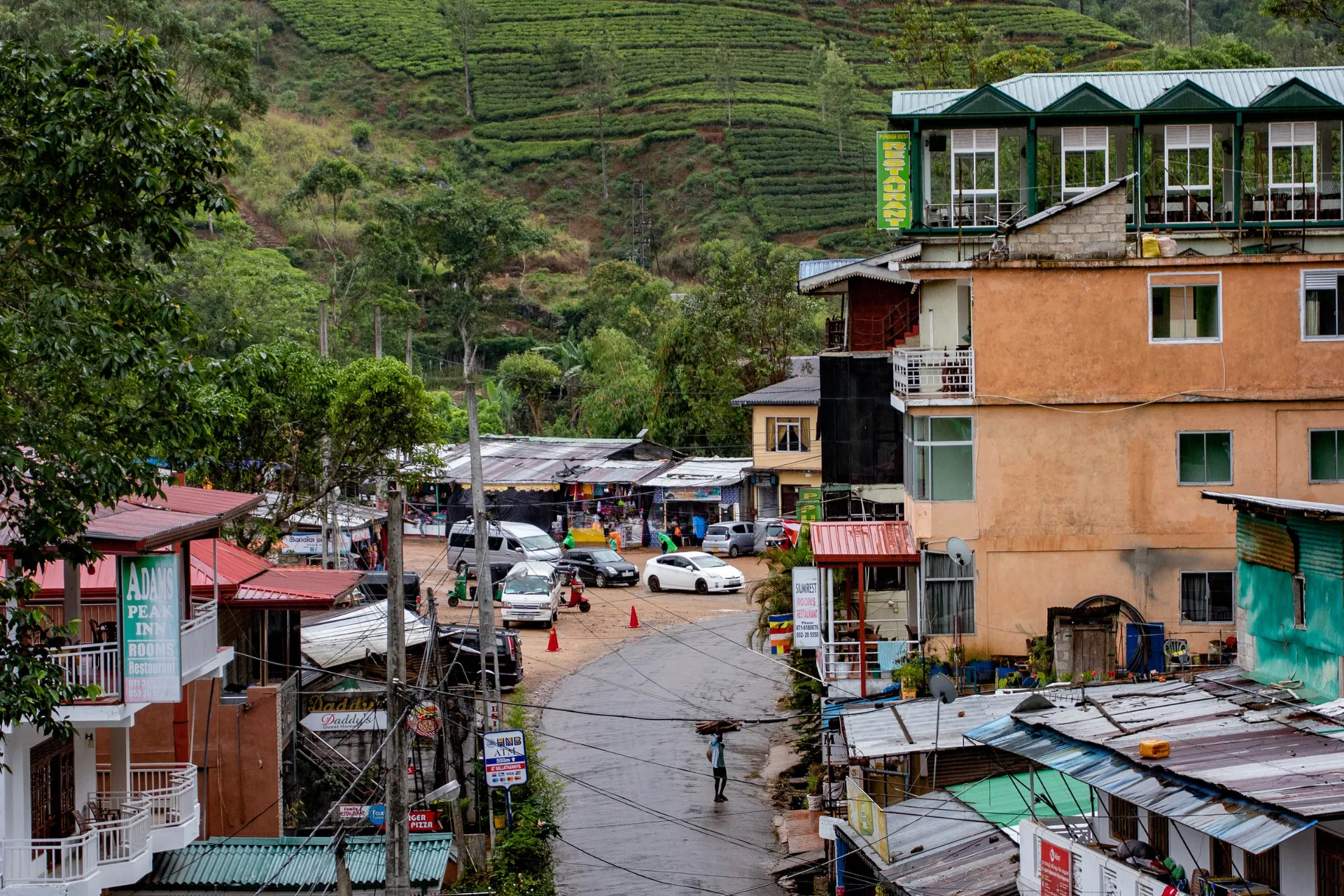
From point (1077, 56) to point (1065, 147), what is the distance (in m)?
86.7

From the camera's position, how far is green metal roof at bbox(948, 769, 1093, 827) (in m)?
16.3

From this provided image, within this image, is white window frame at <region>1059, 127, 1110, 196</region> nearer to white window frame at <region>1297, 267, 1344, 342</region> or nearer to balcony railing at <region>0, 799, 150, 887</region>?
white window frame at <region>1297, 267, 1344, 342</region>

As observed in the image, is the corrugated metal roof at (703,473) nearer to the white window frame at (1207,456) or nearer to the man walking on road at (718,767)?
the man walking on road at (718,767)

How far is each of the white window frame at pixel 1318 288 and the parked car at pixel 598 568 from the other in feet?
78.0

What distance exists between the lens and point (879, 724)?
61.2 feet

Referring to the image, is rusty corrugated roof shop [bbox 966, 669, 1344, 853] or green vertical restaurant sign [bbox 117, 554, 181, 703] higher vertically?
green vertical restaurant sign [bbox 117, 554, 181, 703]

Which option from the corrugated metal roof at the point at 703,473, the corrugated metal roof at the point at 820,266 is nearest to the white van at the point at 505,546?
the corrugated metal roof at the point at 703,473

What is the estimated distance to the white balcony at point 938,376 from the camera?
22.4m

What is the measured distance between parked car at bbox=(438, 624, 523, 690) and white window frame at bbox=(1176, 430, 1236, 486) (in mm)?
11707

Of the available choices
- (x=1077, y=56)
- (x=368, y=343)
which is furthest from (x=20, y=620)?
(x=1077, y=56)

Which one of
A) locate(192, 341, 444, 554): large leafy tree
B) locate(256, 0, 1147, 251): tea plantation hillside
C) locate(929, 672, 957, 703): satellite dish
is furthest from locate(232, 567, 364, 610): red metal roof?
locate(256, 0, 1147, 251): tea plantation hillside

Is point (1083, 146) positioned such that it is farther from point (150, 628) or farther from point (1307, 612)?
point (150, 628)

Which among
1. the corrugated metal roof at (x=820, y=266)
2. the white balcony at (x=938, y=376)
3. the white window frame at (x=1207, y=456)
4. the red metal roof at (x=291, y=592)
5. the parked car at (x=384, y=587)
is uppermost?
the corrugated metal roof at (x=820, y=266)

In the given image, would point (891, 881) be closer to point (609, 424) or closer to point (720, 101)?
point (609, 424)
